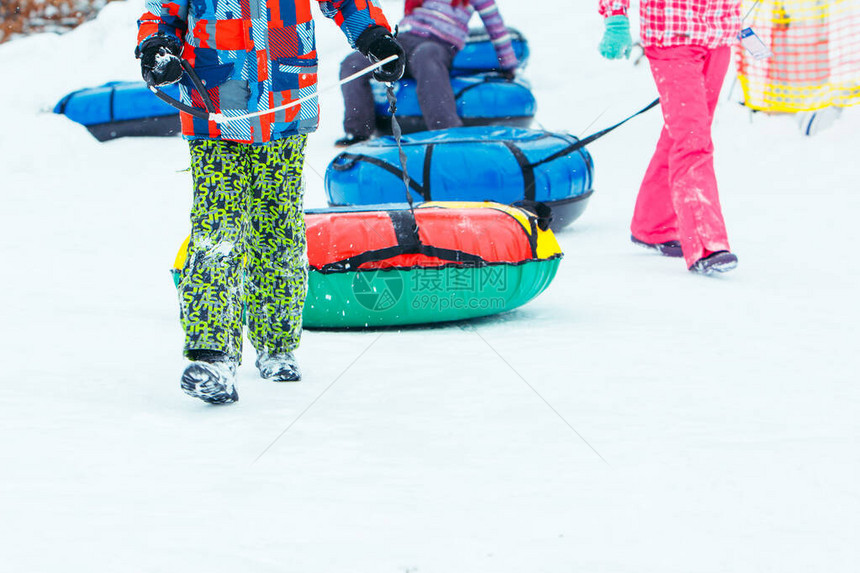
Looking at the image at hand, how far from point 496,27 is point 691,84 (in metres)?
2.91

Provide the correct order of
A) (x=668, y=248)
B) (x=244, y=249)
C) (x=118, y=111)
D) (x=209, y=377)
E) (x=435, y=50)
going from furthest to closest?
(x=118, y=111) → (x=435, y=50) → (x=668, y=248) → (x=244, y=249) → (x=209, y=377)

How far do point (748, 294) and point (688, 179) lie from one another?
1.90 ft

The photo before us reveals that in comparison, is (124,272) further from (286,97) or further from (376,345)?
(286,97)

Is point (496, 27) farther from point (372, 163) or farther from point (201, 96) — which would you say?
point (201, 96)

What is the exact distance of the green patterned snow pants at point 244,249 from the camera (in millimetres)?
2135

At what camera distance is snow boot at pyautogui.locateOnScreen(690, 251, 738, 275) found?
3.66m

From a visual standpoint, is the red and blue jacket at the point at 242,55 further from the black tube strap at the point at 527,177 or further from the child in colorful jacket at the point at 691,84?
the black tube strap at the point at 527,177

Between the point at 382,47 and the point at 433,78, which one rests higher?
the point at 382,47

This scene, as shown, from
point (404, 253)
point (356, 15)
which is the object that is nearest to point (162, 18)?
point (356, 15)

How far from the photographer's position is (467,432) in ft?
6.57

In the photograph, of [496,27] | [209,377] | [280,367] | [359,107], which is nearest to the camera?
[209,377]

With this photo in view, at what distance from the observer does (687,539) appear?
1.48 metres

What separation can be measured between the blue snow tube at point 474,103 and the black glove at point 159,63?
214 inches

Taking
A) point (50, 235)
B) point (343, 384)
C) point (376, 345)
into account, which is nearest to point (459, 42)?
point (50, 235)
